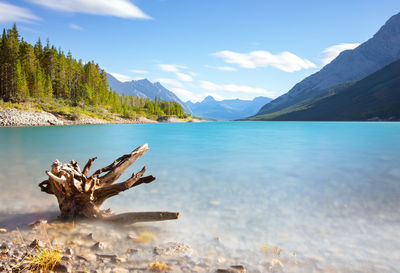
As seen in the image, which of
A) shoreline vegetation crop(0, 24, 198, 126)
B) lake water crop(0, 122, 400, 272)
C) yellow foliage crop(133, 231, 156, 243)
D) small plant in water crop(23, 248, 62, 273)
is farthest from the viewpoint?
shoreline vegetation crop(0, 24, 198, 126)

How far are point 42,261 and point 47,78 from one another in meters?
110

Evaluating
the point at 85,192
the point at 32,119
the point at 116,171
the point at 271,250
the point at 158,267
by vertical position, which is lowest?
the point at 271,250

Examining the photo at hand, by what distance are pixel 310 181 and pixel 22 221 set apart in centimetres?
1231

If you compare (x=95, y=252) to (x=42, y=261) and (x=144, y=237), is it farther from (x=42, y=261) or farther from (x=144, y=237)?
(x=144, y=237)


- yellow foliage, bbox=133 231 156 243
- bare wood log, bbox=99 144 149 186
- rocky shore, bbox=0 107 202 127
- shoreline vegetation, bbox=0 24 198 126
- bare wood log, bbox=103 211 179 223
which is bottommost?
yellow foliage, bbox=133 231 156 243

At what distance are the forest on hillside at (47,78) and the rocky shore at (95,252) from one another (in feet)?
284

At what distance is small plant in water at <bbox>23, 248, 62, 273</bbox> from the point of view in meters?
4.18

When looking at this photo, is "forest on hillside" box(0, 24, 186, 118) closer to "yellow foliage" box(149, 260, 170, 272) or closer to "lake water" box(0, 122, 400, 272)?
"lake water" box(0, 122, 400, 272)

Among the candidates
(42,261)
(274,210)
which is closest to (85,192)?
(42,261)

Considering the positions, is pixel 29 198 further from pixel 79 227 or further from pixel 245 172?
pixel 245 172

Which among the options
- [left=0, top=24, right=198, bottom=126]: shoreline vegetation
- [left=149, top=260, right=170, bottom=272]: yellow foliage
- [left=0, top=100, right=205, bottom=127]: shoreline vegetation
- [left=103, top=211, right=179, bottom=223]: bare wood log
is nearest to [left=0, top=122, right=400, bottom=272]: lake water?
[left=103, top=211, right=179, bottom=223]: bare wood log

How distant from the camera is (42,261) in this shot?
4.25 meters

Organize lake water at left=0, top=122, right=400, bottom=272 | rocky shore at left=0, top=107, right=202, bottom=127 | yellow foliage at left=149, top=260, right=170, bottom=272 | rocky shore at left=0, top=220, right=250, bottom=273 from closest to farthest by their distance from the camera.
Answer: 1. rocky shore at left=0, top=220, right=250, bottom=273
2. yellow foliage at left=149, top=260, right=170, bottom=272
3. lake water at left=0, top=122, right=400, bottom=272
4. rocky shore at left=0, top=107, right=202, bottom=127

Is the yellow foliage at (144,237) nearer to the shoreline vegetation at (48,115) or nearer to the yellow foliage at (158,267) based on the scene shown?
the yellow foliage at (158,267)
